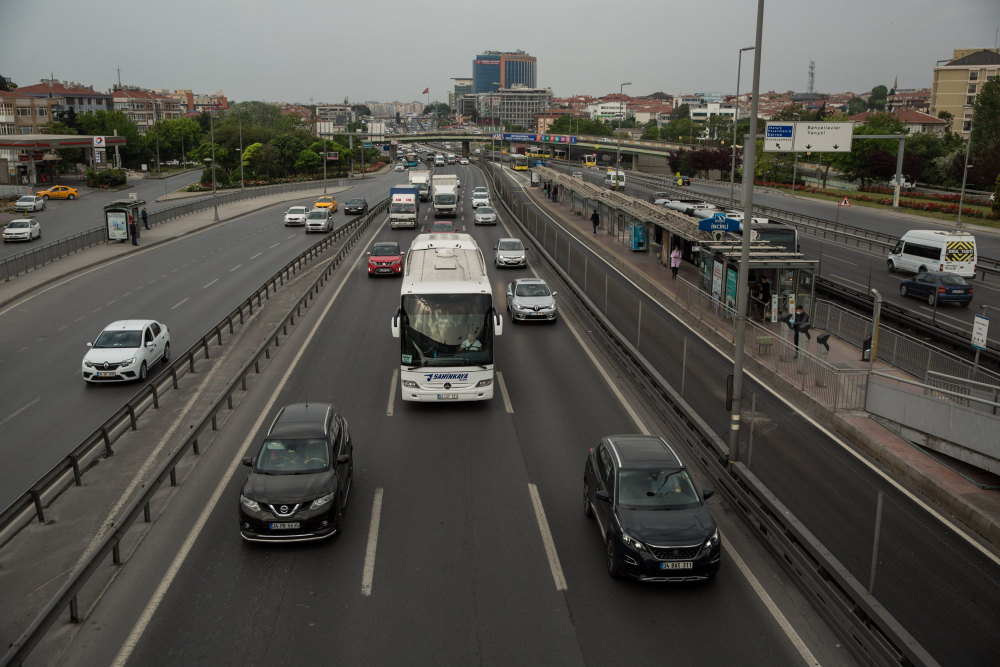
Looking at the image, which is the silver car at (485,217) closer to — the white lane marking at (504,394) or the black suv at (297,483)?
the white lane marking at (504,394)

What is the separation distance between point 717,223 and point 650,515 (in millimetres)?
21654

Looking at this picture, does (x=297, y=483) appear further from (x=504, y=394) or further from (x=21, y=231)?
(x=21, y=231)

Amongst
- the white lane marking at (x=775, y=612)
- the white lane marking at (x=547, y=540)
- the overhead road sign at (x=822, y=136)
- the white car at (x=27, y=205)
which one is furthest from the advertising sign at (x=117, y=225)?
the white lane marking at (x=775, y=612)

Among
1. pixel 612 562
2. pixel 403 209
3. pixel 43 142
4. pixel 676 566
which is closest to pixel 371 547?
pixel 612 562

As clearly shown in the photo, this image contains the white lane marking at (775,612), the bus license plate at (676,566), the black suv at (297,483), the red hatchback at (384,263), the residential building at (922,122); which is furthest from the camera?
the residential building at (922,122)

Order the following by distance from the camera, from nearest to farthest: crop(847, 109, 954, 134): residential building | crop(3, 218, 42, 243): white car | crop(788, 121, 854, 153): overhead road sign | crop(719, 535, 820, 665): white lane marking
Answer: crop(719, 535, 820, 665): white lane marking, crop(788, 121, 854, 153): overhead road sign, crop(3, 218, 42, 243): white car, crop(847, 109, 954, 134): residential building

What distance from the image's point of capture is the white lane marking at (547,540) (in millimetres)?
10602

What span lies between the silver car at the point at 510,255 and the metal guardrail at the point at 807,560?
21336 mm

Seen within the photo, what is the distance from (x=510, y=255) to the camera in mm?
38375

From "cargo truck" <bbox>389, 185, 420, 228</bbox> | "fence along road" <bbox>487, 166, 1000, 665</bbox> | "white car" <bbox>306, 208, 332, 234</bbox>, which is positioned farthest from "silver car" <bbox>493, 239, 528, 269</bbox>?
"white car" <bbox>306, 208, 332, 234</bbox>

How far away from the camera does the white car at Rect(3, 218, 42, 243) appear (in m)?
49.9

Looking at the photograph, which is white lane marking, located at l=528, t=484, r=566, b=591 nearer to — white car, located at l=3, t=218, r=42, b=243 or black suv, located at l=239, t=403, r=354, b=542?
black suv, located at l=239, t=403, r=354, b=542

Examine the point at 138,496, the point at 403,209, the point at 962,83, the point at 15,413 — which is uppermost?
the point at 962,83

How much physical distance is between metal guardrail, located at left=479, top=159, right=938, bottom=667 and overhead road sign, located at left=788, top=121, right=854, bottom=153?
34.5 metres
